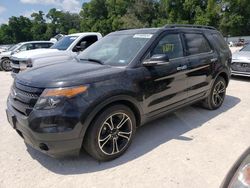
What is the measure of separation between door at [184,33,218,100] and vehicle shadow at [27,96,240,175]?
493mm

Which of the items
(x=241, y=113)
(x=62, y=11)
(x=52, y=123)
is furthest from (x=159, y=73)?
(x=62, y=11)

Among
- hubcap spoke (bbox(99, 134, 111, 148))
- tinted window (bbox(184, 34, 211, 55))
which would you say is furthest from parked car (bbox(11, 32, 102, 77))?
hubcap spoke (bbox(99, 134, 111, 148))

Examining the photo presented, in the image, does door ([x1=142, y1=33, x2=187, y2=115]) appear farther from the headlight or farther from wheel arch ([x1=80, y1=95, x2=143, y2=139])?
the headlight

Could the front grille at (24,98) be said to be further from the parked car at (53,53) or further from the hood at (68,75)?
the parked car at (53,53)

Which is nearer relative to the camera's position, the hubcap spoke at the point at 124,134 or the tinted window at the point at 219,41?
the hubcap spoke at the point at 124,134

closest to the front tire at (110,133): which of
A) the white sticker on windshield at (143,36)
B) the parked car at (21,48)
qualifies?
the white sticker on windshield at (143,36)

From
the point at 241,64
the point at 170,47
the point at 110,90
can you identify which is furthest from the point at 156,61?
the point at 241,64

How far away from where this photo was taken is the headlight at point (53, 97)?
9.21 feet

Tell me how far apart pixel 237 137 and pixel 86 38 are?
6.60 metres

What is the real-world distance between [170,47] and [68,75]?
72.2 inches

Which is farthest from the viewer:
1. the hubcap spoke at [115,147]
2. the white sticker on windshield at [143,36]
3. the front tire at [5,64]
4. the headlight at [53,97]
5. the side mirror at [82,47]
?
the front tire at [5,64]

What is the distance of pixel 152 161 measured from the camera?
10.8ft

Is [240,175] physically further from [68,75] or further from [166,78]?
[166,78]

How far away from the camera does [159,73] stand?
371 cm
